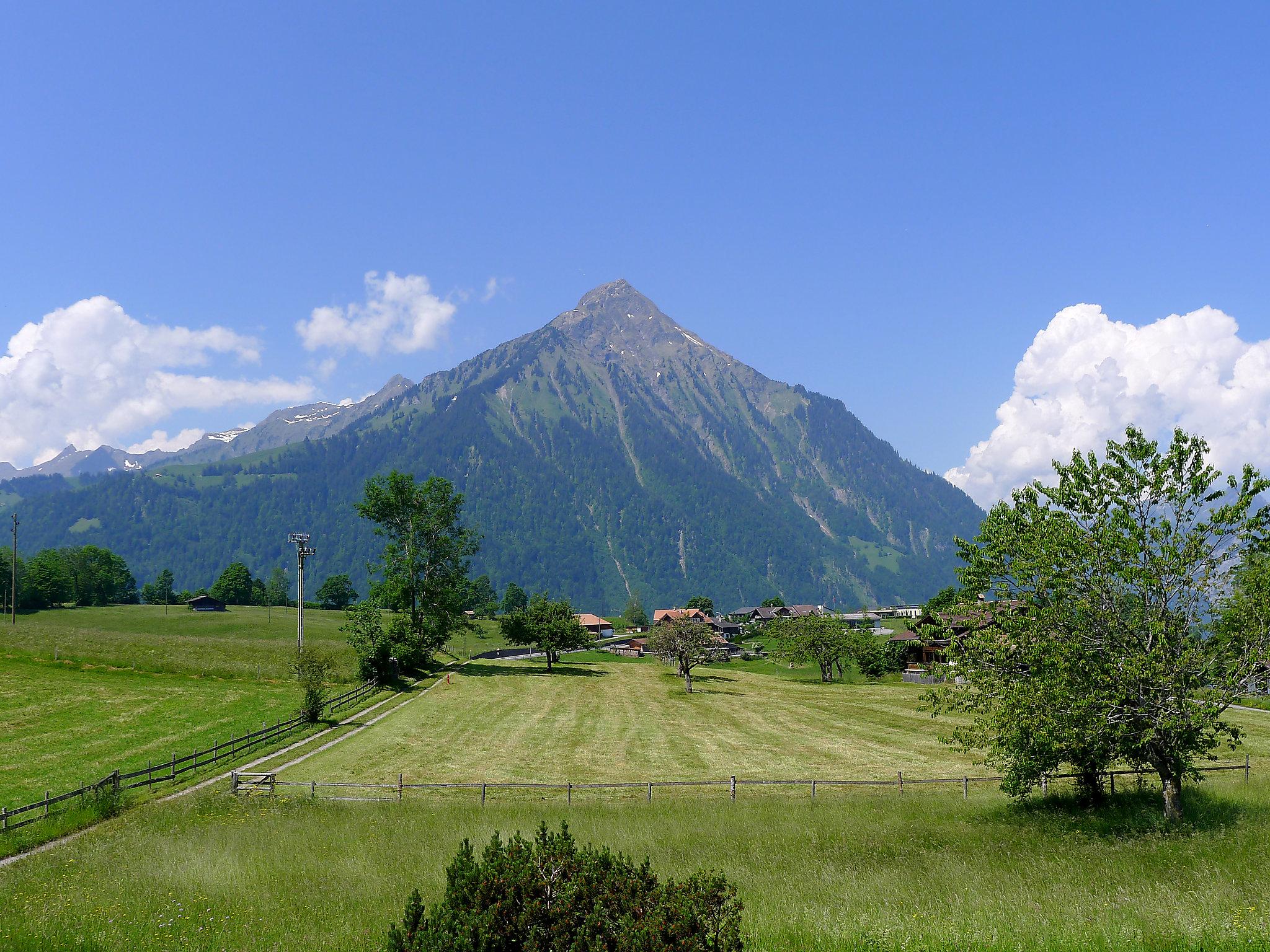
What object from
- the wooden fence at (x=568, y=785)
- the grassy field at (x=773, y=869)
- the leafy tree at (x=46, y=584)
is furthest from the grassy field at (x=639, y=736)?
the leafy tree at (x=46, y=584)

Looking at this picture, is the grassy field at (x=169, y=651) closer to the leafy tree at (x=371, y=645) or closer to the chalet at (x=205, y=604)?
the leafy tree at (x=371, y=645)

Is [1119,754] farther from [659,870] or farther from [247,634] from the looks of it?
[247,634]

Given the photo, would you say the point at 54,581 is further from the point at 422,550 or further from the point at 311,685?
the point at 311,685

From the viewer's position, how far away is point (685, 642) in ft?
296

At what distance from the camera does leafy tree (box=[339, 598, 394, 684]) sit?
73.6 meters

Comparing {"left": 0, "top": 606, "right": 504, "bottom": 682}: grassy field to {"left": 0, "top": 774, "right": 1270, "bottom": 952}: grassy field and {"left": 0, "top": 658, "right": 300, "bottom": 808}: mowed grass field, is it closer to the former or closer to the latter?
{"left": 0, "top": 658, "right": 300, "bottom": 808}: mowed grass field

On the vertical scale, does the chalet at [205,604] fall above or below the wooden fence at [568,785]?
below

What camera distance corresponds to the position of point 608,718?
64.9 m

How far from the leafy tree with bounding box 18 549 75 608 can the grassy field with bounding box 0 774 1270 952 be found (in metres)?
173

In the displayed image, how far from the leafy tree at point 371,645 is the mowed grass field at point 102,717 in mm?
7228

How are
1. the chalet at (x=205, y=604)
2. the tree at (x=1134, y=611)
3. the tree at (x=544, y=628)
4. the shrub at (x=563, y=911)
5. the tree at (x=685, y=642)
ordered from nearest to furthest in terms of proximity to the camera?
the shrub at (x=563, y=911)
the tree at (x=1134, y=611)
the tree at (x=685, y=642)
the tree at (x=544, y=628)
the chalet at (x=205, y=604)

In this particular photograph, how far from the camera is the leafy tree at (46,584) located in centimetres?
16312

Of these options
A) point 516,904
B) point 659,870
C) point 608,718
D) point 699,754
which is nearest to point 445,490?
point 608,718

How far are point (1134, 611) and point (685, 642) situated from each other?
7034 centimetres
